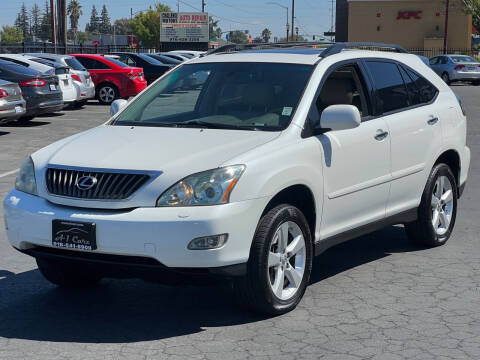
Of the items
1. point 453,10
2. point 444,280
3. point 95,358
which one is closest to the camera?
point 95,358

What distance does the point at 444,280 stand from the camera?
20.7 feet

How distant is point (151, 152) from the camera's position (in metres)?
5.26

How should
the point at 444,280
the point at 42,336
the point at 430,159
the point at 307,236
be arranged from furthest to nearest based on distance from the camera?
the point at 430,159, the point at 444,280, the point at 307,236, the point at 42,336

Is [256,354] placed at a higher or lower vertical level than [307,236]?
lower

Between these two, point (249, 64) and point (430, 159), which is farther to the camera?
point (430, 159)

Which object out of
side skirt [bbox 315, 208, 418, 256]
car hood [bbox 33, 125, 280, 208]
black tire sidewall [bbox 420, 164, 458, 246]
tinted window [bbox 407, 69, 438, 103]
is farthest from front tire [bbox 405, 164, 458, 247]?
car hood [bbox 33, 125, 280, 208]

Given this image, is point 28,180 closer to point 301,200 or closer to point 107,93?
point 301,200

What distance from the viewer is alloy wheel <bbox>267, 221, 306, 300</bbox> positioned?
17.5ft

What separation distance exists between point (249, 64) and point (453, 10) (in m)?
64.2

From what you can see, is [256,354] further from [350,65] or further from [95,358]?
[350,65]

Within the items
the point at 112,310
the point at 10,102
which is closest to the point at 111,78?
the point at 10,102

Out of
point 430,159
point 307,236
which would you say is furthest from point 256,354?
point 430,159

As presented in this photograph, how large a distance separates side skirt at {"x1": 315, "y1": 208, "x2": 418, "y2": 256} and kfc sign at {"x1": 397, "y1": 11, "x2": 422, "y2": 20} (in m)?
64.2

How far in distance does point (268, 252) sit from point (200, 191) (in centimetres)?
61
